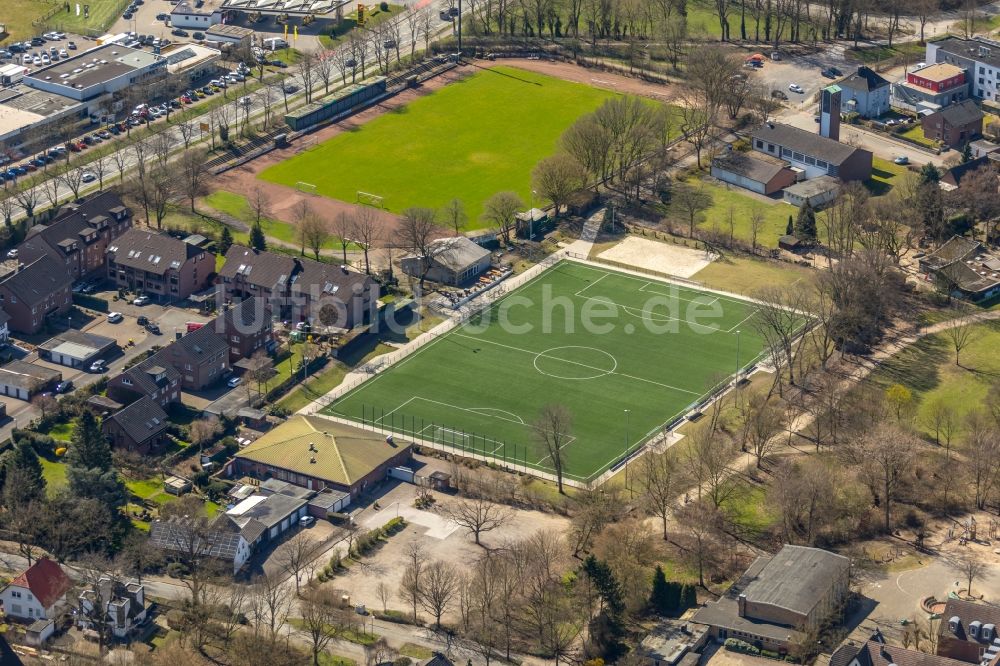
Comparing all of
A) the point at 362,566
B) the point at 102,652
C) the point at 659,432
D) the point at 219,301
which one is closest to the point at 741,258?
the point at 659,432

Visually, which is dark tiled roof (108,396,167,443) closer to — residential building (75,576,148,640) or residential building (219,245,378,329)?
residential building (219,245,378,329)

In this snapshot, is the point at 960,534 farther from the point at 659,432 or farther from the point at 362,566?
the point at 362,566

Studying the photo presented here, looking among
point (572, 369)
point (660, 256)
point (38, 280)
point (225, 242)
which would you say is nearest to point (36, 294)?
point (38, 280)

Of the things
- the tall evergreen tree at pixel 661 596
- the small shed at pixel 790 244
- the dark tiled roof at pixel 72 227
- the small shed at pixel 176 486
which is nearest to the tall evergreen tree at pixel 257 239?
the dark tiled roof at pixel 72 227

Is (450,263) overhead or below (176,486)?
overhead

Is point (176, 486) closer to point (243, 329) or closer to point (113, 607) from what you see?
point (113, 607)

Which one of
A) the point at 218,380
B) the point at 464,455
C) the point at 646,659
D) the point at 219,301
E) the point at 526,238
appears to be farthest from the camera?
the point at 526,238
